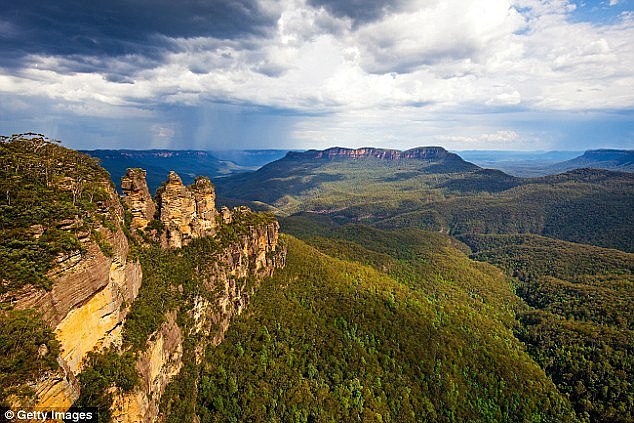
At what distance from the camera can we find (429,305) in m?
94.1

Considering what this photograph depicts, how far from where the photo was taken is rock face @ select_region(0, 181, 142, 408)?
22734 mm

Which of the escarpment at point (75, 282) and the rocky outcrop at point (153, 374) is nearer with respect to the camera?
the escarpment at point (75, 282)

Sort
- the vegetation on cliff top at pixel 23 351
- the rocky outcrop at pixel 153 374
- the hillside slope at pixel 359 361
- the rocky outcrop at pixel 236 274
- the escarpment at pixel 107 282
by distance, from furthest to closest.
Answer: the rocky outcrop at pixel 236 274 < the hillside slope at pixel 359 361 < the rocky outcrop at pixel 153 374 < the escarpment at pixel 107 282 < the vegetation on cliff top at pixel 23 351

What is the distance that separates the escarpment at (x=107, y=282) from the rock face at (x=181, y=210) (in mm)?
173

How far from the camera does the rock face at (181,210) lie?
53.7 meters

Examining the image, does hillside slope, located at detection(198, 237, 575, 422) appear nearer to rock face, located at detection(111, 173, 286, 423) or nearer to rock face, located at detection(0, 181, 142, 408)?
rock face, located at detection(111, 173, 286, 423)

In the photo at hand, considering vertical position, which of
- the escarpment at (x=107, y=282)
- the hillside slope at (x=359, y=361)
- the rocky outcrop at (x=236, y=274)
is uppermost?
the escarpment at (x=107, y=282)

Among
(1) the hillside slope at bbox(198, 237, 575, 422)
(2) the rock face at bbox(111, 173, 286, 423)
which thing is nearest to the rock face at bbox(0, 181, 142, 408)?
(2) the rock face at bbox(111, 173, 286, 423)

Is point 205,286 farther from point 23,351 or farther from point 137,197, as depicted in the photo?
point 23,351

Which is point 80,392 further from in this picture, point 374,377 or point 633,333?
point 633,333

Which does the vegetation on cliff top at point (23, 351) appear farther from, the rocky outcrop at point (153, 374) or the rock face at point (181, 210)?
the rock face at point (181, 210)

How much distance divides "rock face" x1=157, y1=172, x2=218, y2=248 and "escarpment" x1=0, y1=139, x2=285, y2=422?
0.17m

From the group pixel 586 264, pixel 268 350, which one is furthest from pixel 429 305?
pixel 586 264

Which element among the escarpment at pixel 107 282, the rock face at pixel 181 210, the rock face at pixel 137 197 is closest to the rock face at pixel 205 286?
the rock face at pixel 181 210
